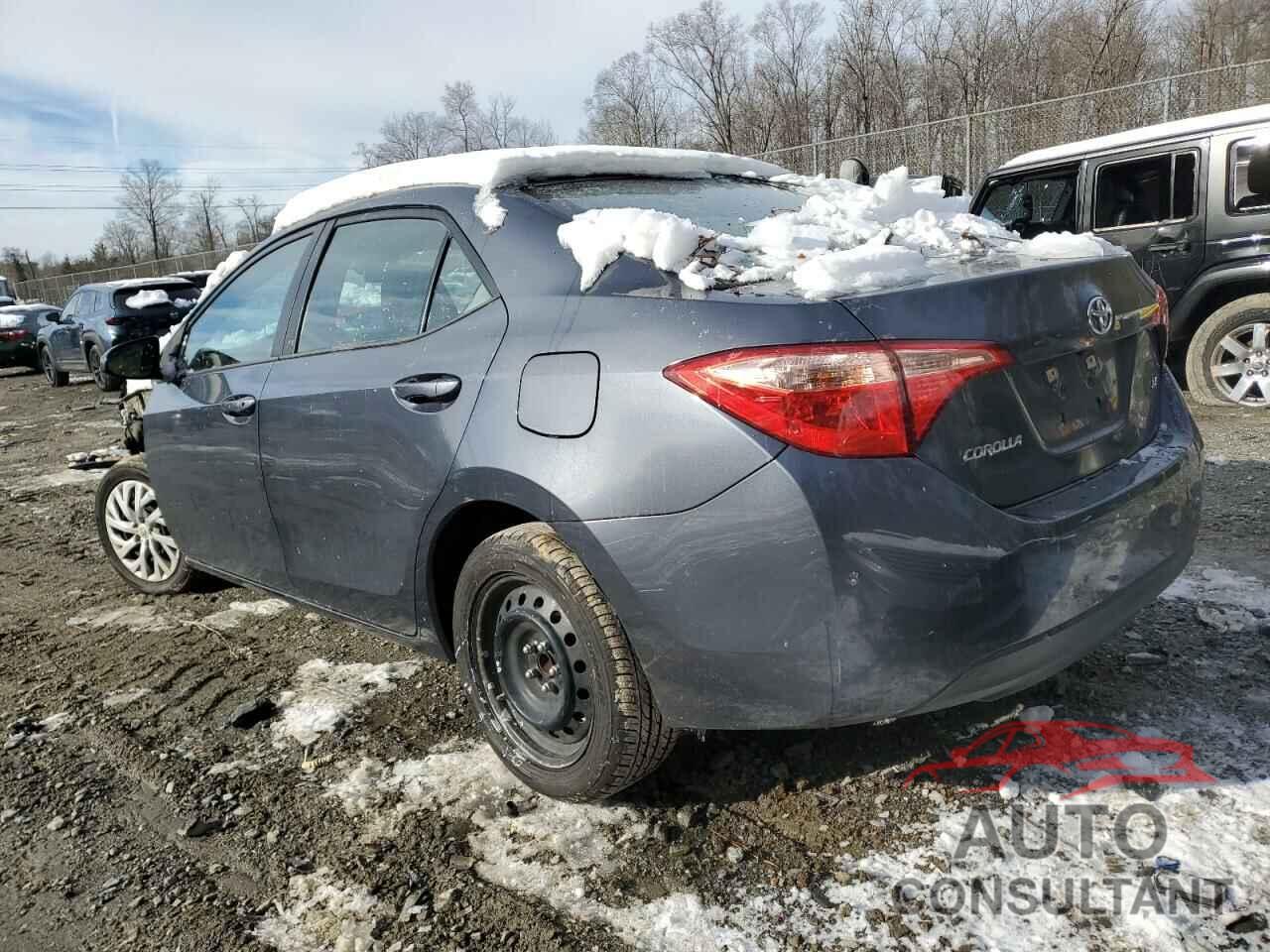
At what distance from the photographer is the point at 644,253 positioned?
7.31 ft

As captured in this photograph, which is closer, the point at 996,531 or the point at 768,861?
the point at 996,531

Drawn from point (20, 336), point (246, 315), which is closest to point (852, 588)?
point (246, 315)

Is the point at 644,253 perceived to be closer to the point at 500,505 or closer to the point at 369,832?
the point at 500,505

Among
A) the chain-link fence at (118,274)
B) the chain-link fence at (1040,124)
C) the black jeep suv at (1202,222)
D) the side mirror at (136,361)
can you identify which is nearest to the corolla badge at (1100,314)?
the side mirror at (136,361)

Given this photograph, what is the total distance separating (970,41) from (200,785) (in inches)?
1511

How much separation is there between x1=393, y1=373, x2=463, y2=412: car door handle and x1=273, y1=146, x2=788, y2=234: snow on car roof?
44 cm

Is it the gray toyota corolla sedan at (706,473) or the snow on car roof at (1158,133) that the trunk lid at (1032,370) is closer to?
the gray toyota corolla sedan at (706,473)

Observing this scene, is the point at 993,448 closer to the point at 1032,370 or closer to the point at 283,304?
the point at 1032,370

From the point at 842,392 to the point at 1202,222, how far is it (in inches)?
244

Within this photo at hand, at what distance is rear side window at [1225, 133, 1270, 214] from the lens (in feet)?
20.6

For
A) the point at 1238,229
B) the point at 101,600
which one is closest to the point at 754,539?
the point at 101,600

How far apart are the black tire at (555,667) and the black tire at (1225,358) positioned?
6165 millimetres

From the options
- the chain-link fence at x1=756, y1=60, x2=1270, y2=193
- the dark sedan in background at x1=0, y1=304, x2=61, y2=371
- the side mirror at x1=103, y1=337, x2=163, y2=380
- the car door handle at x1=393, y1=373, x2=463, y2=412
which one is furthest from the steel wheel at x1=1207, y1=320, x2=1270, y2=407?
the dark sedan in background at x1=0, y1=304, x2=61, y2=371

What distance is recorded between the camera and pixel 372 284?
2885mm
